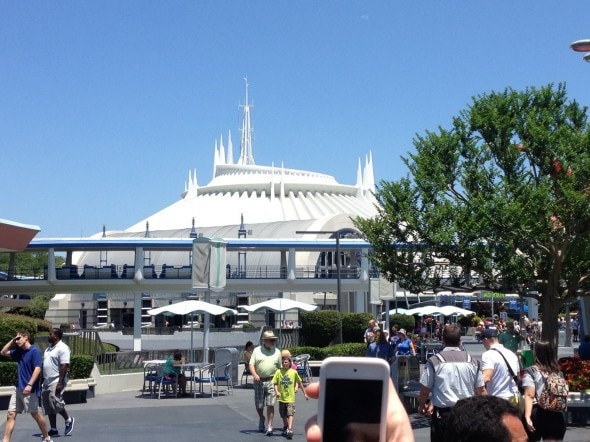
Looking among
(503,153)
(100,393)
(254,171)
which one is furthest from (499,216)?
(254,171)

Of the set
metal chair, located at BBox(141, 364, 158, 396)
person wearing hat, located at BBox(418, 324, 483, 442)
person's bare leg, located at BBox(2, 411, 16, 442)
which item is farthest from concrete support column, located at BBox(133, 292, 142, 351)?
person wearing hat, located at BBox(418, 324, 483, 442)

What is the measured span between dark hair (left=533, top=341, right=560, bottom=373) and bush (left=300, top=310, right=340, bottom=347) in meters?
22.0

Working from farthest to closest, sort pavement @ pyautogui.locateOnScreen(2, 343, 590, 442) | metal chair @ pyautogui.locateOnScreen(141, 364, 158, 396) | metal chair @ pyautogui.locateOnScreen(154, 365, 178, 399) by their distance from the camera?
metal chair @ pyautogui.locateOnScreen(141, 364, 158, 396), metal chair @ pyautogui.locateOnScreen(154, 365, 178, 399), pavement @ pyautogui.locateOnScreen(2, 343, 590, 442)

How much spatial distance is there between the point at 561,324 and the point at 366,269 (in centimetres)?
2131

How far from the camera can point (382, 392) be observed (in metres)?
3.76

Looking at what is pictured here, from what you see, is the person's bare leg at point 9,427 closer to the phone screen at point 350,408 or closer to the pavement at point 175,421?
the pavement at point 175,421

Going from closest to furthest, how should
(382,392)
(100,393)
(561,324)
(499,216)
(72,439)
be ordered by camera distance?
(382,392), (72,439), (499,216), (100,393), (561,324)

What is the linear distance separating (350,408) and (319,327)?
27.5 m

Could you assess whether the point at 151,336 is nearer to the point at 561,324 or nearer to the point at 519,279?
the point at 561,324

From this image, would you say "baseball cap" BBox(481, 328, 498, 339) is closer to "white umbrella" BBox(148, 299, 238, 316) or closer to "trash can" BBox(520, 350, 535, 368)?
"trash can" BBox(520, 350, 535, 368)

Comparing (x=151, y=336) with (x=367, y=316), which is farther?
(x=151, y=336)

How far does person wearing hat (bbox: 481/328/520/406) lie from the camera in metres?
9.53

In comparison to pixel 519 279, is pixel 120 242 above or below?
above

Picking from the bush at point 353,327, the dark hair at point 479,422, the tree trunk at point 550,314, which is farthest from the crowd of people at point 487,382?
the bush at point 353,327
